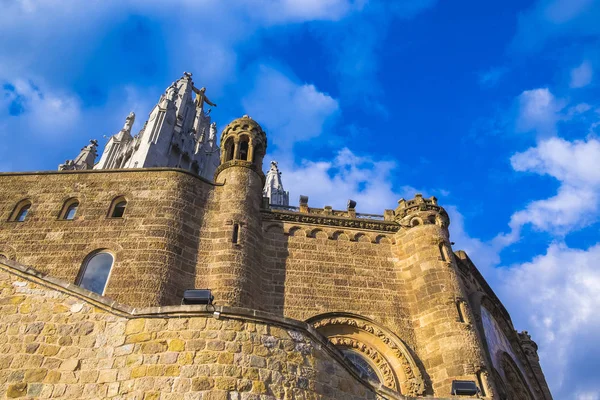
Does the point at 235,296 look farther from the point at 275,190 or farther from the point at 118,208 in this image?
the point at 275,190

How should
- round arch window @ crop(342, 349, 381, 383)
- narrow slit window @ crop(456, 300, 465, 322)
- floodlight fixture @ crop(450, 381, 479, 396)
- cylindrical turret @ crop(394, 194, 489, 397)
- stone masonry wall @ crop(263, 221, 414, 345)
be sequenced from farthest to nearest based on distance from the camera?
1. stone masonry wall @ crop(263, 221, 414, 345)
2. narrow slit window @ crop(456, 300, 465, 322)
3. round arch window @ crop(342, 349, 381, 383)
4. cylindrical turret @ crop(394, 194, 489, 397)
5. floodlight fixture @ crop(450, 381, 479, 396)

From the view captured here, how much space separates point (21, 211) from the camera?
55.4 feet

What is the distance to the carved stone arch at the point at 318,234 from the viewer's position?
1748 cm

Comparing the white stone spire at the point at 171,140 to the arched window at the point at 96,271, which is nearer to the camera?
the arched window at the point at 96,271

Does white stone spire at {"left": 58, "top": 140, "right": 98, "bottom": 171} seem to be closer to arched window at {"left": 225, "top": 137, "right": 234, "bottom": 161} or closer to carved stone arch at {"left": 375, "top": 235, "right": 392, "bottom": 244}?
arched window at {"left": 225, "top": 137, "right": 234, "bottom": 161}

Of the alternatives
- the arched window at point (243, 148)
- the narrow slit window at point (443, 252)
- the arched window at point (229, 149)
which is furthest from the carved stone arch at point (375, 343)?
the arched window at point (229, 149)

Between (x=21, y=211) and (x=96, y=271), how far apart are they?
435 cm

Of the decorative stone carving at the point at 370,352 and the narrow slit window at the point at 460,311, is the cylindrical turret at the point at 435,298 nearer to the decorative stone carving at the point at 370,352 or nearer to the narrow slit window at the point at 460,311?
the narrow slit window at the point at 460,311

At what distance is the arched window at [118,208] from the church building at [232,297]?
47mm

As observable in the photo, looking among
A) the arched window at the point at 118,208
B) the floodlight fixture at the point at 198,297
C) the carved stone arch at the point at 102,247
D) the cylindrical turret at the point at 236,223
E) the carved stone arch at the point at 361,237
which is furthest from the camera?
the carved stone arch at the point at 361,237

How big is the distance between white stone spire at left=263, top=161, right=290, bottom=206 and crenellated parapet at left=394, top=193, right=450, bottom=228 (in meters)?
31.3

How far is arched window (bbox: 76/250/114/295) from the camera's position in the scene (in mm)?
14281

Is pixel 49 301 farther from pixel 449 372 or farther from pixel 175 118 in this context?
pixel 175 118

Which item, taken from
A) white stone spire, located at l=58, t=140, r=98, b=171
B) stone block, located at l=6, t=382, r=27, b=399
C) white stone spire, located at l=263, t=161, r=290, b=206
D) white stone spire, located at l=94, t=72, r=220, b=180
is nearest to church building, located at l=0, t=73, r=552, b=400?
stone block, located at l=6, t=382, r=27, b=399
